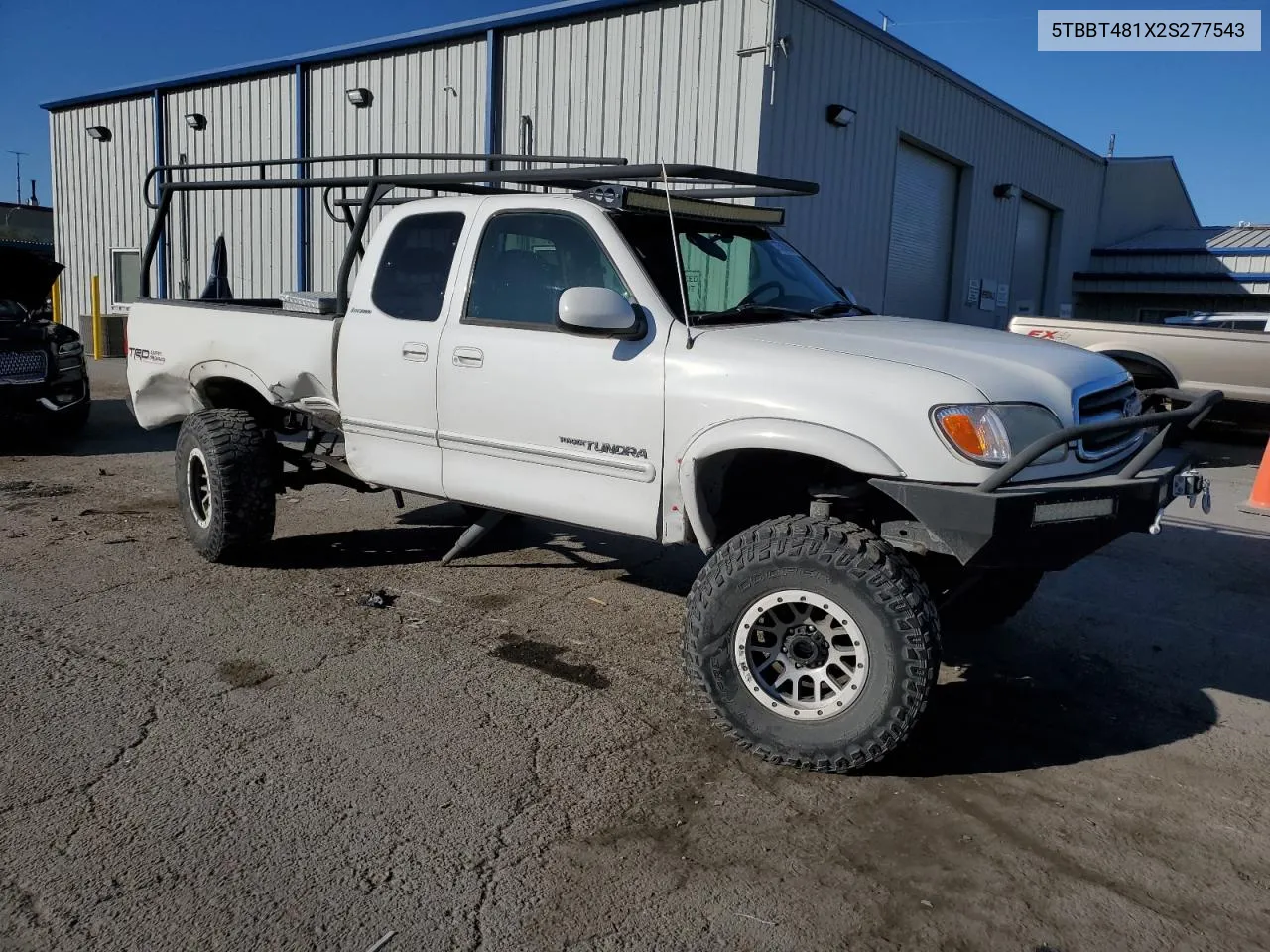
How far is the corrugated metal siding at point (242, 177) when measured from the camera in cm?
1661

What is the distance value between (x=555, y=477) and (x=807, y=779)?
1662mm

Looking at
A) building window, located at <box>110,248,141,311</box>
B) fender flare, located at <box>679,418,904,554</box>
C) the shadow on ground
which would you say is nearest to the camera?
fender flare, located at <box>679,418,904,554</box>

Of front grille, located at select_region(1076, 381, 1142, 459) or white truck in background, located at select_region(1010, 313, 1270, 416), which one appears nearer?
front grille, located at select_region(1076, 381, 1142, 459)

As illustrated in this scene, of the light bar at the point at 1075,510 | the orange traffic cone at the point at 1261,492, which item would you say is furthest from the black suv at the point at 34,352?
the orange traffic cone at the point at 1261,492

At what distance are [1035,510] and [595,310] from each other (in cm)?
174

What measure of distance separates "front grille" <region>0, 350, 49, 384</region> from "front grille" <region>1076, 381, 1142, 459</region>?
937cm

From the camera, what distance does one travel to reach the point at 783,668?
3.78m

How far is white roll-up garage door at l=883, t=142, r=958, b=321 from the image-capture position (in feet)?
48.7

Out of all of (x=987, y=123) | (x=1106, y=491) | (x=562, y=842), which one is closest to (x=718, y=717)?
(x=562, y=842)

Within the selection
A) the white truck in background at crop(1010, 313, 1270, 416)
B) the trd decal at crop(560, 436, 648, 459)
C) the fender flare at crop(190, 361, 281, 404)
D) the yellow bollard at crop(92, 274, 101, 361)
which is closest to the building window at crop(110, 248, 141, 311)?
the yellow bollard at crop(92, 274, 101, 361)

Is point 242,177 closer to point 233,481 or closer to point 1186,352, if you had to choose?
point 233,481

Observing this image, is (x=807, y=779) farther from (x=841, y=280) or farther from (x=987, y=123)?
(x=987, y=123)

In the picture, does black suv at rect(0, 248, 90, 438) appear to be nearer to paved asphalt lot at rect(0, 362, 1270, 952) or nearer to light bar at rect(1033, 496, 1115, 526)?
paved asphalt lot at rect(0, 362, 1270, 952)

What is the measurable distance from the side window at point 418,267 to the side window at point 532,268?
23cm
